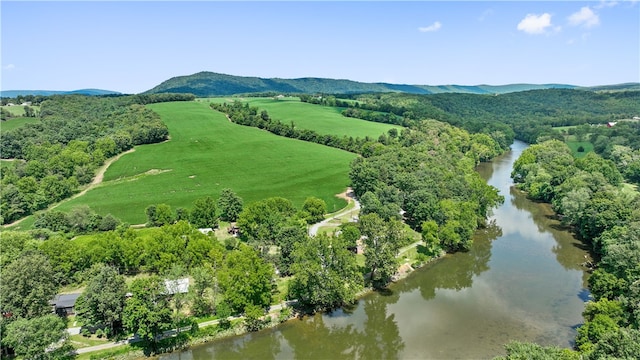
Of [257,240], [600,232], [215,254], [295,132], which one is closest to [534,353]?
[215,254]

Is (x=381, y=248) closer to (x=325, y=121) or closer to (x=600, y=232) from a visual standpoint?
(x=600, y=232)

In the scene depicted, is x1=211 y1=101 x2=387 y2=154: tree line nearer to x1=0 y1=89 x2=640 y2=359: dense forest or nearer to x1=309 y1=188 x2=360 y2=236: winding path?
x1=0 y1=89 x2=640 y2=359: dense forest

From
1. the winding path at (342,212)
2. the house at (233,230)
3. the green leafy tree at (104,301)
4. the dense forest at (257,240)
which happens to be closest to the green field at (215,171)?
the winding path at (342,212)

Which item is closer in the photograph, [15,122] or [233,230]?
[233,230]

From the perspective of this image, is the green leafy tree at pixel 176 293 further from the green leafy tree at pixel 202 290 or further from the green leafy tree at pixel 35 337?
the green leafy tree at pixel 35 337

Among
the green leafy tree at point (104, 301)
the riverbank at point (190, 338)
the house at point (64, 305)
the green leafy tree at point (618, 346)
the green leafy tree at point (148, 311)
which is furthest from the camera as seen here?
the house at point (64, 305)

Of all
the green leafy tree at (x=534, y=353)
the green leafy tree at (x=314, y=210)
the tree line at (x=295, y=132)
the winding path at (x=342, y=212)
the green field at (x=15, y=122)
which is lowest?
the winding path at (x=342, y=212)

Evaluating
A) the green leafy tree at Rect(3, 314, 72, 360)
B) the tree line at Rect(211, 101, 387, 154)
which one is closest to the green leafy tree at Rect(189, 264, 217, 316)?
the green leafy tree at Rect(3, 314, 72, 360)

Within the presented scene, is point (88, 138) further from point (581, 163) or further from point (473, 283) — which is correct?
point (581, 163)
